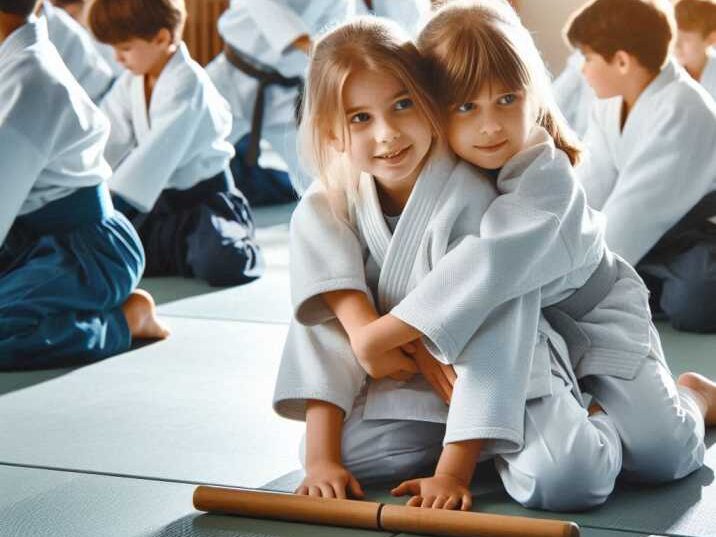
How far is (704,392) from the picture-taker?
2.65 m

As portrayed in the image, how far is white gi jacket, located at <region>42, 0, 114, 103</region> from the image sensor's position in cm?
580

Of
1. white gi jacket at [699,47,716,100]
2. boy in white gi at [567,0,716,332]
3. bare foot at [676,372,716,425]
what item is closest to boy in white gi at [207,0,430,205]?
white gi jacket at [699,47,716,100]

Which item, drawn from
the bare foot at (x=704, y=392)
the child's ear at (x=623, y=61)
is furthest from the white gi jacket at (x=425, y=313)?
the child's ear at (x=623, y=61)

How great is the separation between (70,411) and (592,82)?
6.10ft

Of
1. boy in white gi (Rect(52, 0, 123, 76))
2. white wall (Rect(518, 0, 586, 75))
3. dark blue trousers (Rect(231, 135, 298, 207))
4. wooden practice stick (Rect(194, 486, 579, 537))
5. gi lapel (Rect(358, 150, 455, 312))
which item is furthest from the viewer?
white wall (Rect(518, 0, 586, 75))

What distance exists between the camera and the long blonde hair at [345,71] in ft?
7.47

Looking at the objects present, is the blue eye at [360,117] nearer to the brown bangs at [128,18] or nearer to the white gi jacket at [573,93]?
the brown bangs at [128,18]

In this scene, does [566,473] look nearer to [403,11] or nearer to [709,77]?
[709,77]

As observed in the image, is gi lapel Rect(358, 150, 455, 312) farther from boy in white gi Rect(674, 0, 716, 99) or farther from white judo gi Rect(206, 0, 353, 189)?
white judo gi Rect(206, 0, 353, 189)

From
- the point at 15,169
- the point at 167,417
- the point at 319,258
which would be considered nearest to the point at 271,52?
the point at 15,169

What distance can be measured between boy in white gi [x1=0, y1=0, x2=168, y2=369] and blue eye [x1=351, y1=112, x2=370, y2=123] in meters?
1.25

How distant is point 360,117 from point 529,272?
0.40 metres

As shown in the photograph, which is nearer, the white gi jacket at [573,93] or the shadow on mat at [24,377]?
the shadow on mat at [24,377]

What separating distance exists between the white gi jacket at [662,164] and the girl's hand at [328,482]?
1.72 m
